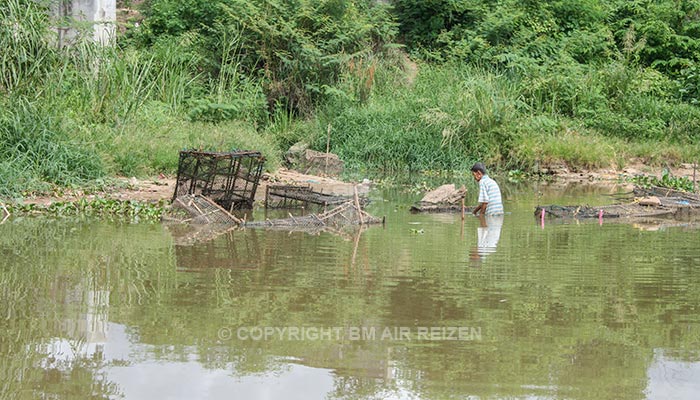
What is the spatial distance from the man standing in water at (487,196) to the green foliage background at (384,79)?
535cm

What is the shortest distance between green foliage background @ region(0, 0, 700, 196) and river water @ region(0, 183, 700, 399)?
689 centimetres

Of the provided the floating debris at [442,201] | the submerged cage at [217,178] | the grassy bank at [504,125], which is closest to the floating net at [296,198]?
the submerged cage at [217,178]

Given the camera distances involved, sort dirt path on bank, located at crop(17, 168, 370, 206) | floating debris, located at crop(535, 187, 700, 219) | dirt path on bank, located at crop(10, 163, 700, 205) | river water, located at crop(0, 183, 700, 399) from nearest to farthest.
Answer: river water, located at crop(0, 183, 700, 399) < floating debris, located at crop(535, 187, 700, 219) < dirt path on bank, located at crop(17, 168, 370, 206) < dirt path on bank, located at crop(10, 163, 700, 205)

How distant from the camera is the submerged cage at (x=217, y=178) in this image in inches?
507

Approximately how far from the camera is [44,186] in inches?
560

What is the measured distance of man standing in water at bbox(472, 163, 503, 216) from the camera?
13.4 m

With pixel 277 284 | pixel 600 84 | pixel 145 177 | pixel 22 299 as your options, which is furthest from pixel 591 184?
pixel 22 299

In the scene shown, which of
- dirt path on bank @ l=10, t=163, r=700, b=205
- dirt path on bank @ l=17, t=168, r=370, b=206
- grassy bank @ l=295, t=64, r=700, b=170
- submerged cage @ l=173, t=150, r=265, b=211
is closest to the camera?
submerged cage @ l=173, t=150, r=265, b=211

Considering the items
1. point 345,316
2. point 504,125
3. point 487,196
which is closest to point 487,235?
point 487,196

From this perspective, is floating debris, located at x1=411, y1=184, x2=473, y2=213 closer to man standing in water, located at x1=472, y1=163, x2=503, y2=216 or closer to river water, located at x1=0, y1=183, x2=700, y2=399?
man standing in water, located at x1=472, y1=163, x2=503, y2=216

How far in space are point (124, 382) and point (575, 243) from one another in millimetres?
6551

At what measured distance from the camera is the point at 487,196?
13383 mm

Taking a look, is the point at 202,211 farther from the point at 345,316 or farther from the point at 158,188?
the point at 345,316

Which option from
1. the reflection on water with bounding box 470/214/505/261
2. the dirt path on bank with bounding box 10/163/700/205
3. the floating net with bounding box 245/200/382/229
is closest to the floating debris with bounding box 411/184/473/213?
the reflection on water with bounding box 470/214/505/261
